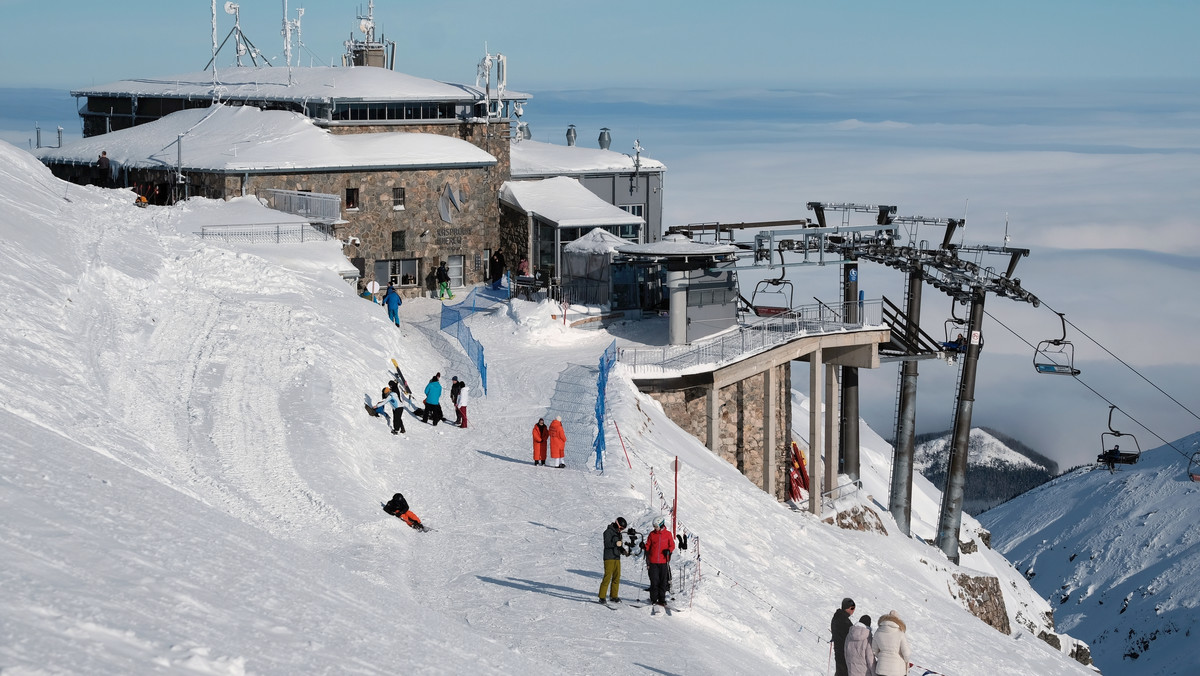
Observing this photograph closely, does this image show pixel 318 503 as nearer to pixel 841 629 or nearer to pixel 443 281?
pixel 841 629

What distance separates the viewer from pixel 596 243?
43.0m

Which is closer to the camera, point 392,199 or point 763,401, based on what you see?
point 763,401

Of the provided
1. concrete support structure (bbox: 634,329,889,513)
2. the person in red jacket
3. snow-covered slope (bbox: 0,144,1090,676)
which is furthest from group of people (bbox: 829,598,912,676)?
concrete support structure (bbox: 634,329,889,513)

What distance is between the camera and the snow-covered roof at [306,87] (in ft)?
166

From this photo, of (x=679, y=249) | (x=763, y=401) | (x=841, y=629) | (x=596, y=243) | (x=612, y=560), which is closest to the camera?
(x=841, y=629)

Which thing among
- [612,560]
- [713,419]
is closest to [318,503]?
[612,560]

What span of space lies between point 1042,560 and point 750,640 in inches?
2320

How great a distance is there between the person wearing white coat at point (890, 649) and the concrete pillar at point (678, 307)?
22120 millimetres

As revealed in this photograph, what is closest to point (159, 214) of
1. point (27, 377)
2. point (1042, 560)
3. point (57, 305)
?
point (57, 305)

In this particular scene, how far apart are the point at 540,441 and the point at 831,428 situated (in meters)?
19.0

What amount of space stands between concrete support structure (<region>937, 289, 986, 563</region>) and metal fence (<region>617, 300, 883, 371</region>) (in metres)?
3.14

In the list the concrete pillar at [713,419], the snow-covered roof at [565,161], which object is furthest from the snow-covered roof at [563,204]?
the concrete pillar at [713,419]

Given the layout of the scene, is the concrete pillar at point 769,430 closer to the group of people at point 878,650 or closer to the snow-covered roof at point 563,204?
the snow-covered roof at point 563,204

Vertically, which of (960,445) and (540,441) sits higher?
(540,441)
